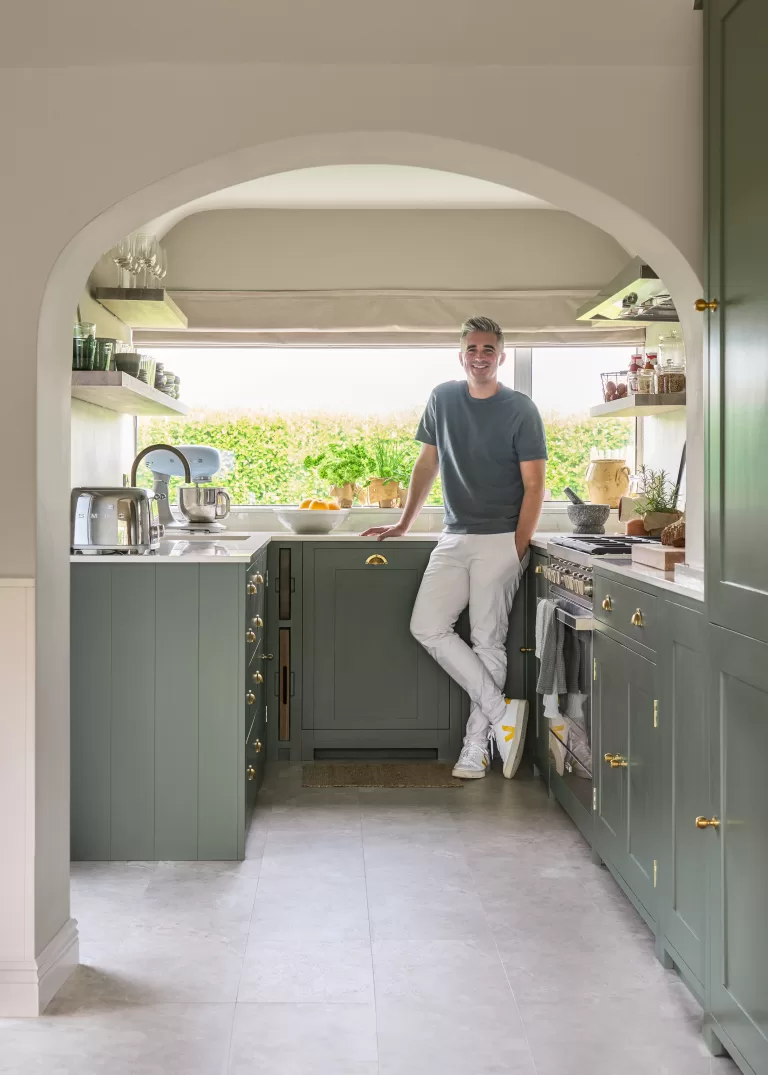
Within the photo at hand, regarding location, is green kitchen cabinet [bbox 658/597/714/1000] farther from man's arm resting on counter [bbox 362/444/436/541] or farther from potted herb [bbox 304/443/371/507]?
potted herb [bbox 304/443/371/507]

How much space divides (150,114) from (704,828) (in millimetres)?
1896

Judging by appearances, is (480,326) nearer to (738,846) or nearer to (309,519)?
(309,519)

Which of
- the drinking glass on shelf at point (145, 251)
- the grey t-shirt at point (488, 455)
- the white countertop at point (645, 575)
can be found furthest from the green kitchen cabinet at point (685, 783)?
the drinking glass on shelf at point (145, 251)

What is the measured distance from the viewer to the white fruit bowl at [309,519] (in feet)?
14.9

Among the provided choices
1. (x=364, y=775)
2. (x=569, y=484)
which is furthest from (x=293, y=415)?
(x=364, y=775)

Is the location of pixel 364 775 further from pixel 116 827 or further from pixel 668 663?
pixel 668 663

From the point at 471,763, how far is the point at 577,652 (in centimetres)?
95

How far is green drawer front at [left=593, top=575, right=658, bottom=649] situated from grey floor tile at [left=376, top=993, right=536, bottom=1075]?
3.01ft

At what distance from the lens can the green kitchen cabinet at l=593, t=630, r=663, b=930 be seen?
247cm

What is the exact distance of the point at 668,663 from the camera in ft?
7.71

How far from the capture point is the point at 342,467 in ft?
16.4

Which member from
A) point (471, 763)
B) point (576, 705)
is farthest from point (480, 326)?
point (471, 763)

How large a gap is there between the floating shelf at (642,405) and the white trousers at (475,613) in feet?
2.38

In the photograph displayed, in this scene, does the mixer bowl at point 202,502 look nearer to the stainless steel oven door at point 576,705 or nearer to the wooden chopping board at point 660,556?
the stainless steel oven door at point 576,705
